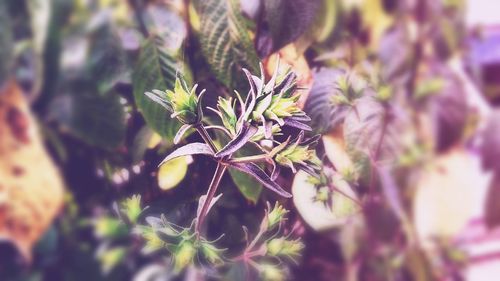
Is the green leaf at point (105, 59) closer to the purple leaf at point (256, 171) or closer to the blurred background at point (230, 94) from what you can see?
the blurred background at point (230, 94)

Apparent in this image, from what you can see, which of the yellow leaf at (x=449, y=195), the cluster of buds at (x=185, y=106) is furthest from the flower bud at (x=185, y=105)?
the yellow leaf at (x=449, y=195)

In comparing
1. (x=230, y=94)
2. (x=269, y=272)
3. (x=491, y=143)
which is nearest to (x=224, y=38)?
(x=230, y=94)

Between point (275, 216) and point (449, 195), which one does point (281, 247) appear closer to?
point (275, 216)

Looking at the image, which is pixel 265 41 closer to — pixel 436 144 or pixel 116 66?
pixel 116 66

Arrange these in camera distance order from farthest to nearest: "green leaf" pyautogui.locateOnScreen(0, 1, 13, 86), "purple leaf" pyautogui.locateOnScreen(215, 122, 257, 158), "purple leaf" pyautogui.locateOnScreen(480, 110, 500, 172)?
"purple leaf" pyautogui.locateOnScreen(480, 110, 500, 172) → "green leaf" pyautogui.locateOnScreen(0, 1, 13, 86) → "purple leaf" pyautogui.locateOnScreen(215, 122, 257, 158)

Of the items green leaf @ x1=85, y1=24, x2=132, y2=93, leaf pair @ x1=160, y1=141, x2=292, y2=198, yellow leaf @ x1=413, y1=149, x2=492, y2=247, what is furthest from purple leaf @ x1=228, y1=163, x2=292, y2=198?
yellow leaf @ x1=413, y1=149, x2=492, y2=247

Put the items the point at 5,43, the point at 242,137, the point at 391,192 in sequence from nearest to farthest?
the point at 242,137
the point at 5,43
the point at 391,192

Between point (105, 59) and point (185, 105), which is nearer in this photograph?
point (185, 105)

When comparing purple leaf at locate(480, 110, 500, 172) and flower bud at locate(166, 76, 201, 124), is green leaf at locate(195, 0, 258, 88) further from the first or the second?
purple leaf at locate(480, 110, 500, 172)

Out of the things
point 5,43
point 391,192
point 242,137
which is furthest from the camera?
point 391,192
